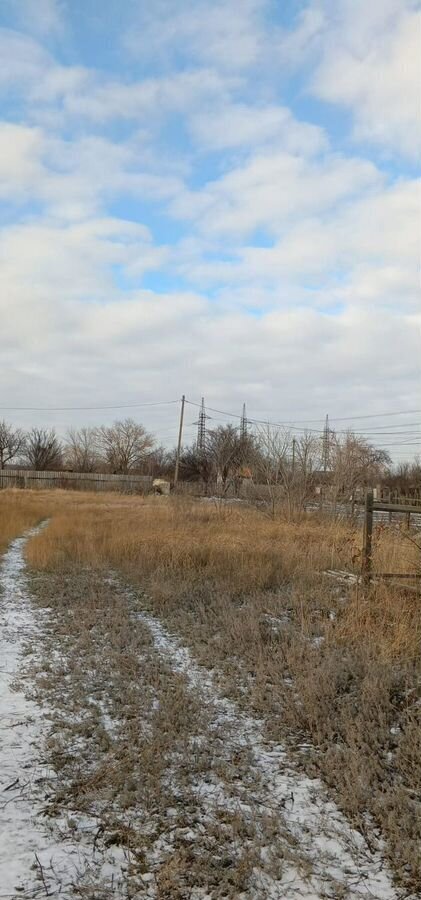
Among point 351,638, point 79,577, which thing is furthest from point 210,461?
point 351,638

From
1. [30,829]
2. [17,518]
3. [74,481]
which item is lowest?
[30,829]

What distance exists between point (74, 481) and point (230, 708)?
147ft

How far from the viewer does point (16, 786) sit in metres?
3.33

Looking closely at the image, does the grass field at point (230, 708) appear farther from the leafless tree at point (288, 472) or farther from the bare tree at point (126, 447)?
the bare tree at point (126, 447)

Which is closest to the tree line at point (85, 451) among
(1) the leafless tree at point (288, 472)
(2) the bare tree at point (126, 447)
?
(2) the bare tree at point (126, 447)

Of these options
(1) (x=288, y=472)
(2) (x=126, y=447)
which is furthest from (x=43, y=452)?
(1) (x=288, y=472)

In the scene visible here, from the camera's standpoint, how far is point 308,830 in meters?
2.98

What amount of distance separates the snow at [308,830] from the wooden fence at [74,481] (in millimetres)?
40602

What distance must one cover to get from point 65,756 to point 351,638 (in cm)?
332

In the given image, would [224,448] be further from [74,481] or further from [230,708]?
[230,708]

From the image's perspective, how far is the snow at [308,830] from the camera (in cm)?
254

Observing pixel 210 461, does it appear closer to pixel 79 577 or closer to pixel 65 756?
pixel 79 577

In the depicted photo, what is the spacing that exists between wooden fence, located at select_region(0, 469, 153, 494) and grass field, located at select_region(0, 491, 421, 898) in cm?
3691

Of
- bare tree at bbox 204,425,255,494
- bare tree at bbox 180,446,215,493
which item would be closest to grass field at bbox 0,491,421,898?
bare tree at bbox 204,425,255,494
